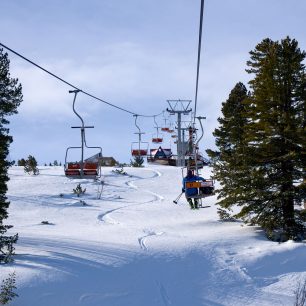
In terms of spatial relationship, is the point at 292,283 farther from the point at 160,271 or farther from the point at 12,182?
the point at 12,182

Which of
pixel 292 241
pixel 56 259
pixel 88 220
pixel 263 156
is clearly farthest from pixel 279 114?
pixel 88 220

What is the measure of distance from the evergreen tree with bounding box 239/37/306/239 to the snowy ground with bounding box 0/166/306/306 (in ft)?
3.77

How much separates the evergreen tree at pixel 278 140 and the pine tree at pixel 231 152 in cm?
52

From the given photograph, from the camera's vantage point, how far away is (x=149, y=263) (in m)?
11.4

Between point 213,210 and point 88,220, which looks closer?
point 88,220

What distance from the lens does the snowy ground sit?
923cm

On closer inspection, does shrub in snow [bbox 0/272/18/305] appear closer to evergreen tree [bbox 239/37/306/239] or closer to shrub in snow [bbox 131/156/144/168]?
evergreen tree [bbox 239/37/306/239]

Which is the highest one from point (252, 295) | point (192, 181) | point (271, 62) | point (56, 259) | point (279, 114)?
point (271, 62)

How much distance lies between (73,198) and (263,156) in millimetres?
14622

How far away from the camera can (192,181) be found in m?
19.2

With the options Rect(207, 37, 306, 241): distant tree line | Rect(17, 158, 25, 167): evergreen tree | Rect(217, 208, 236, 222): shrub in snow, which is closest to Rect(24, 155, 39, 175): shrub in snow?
Rect(17, 158, 25, 167): evergreen tree

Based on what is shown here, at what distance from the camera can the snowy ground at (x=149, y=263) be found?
30.3ft

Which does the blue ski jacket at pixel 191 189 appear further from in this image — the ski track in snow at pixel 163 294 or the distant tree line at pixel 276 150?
the ski track in snow at pixel 163 294

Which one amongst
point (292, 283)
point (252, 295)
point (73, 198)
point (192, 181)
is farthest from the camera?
point (73, 198)
